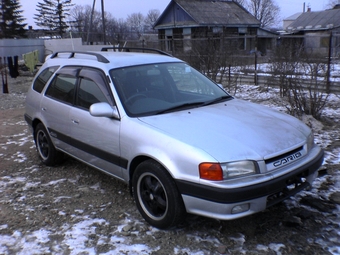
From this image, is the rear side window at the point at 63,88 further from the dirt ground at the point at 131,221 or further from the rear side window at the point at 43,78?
the dirt ground at the point at 131,221

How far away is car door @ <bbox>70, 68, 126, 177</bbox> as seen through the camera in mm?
3945

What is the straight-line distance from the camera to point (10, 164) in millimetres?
5730

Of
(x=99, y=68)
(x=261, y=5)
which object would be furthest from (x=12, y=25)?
(x=99, y=68)

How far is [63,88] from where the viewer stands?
195 inches

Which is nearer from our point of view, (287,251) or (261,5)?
(287,251)

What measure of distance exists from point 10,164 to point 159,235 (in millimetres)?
3278

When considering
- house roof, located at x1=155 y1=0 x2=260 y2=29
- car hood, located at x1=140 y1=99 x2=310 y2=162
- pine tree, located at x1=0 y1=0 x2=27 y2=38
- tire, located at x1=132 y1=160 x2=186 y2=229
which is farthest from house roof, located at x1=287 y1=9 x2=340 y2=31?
pine tree, located at x1=0 y1=0 x2=27 y2=38

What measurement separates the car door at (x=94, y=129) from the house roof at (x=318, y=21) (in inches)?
1362

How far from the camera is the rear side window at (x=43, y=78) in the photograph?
212 inches

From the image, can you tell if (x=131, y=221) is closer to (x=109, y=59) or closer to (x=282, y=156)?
(x=282, y=156)

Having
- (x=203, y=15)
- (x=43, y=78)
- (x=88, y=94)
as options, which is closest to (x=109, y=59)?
(x=88, y=94)

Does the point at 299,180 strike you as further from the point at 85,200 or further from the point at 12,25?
the point at 12,25

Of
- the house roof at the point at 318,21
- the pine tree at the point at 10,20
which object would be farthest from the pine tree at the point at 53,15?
the house roof at the point at 318,21

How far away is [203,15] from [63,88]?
29953 millimetres
